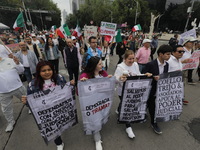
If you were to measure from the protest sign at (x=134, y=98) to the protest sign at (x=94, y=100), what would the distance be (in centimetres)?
30

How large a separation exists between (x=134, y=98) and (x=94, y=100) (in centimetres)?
80

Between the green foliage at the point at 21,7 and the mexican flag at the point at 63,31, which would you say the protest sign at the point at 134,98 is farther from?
the green foliage at the point at 21,7

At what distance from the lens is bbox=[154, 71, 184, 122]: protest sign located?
2139 millimetres

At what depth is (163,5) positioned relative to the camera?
45.1 m

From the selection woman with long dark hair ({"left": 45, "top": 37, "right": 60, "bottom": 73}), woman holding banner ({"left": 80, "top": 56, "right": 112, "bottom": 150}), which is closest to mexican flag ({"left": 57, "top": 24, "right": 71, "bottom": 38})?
woman with long dark hair ({"left": 45, "top": 37, "right": 60, "bottom": 73})

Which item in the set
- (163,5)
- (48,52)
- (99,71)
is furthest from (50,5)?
(99,71)

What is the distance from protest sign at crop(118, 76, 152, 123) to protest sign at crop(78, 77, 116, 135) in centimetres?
30

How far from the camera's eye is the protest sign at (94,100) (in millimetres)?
1808

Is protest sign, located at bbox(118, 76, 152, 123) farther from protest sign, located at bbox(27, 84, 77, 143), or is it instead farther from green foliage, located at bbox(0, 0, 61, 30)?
green foliage, located at bbox(0, 0, 61, 30)

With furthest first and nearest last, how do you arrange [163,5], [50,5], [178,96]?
[50,5] < [163,5] < [178,96]

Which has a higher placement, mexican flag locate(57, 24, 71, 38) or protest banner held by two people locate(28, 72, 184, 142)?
mexican flag locate(57, 24, 71, 38)

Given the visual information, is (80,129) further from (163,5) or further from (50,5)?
(50,5)

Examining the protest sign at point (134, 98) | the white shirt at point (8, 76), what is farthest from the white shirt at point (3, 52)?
the protest sign at point (134, 98)

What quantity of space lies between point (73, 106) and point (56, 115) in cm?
31
